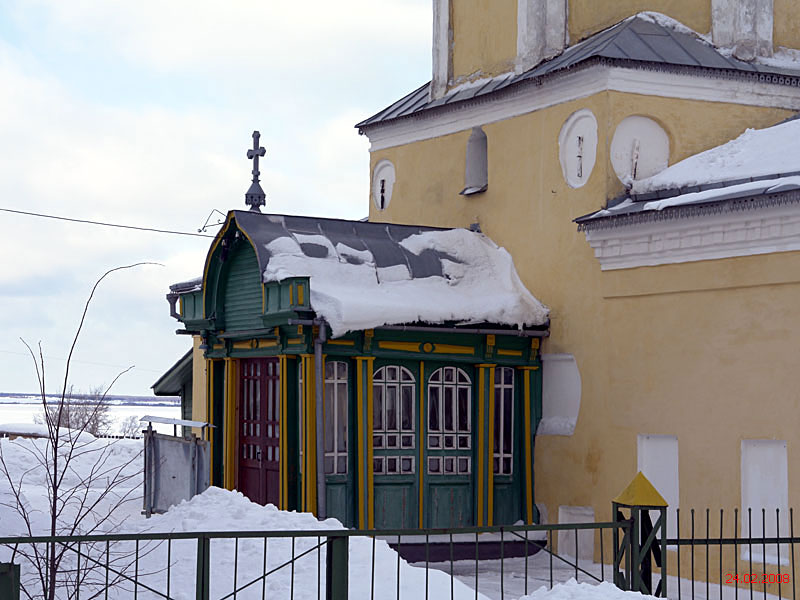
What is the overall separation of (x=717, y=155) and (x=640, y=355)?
8.47 feet

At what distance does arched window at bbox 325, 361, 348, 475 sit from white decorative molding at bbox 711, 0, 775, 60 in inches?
250

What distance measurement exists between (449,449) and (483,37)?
6.06 meters

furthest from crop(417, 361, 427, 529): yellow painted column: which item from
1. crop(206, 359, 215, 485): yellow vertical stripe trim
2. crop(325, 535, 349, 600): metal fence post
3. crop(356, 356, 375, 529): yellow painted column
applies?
crop(325, 535, 349, 600): metal fence post

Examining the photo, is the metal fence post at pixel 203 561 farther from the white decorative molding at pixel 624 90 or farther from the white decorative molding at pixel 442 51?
the white decorative molding at pixel 442 51

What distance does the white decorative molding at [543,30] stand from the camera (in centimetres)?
1578

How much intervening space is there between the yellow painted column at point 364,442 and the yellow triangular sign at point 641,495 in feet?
17.0

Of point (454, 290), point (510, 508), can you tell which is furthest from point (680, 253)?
point (510, 508)

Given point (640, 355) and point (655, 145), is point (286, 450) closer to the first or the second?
point (640, 355)

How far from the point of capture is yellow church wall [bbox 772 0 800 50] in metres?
15.4

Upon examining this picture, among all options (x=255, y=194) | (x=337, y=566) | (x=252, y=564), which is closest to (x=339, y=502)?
(x=252, y=564)

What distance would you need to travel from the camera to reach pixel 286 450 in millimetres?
13742

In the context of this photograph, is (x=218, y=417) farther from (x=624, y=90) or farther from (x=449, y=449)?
(x=624, y=90)

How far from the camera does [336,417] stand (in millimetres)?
13719
